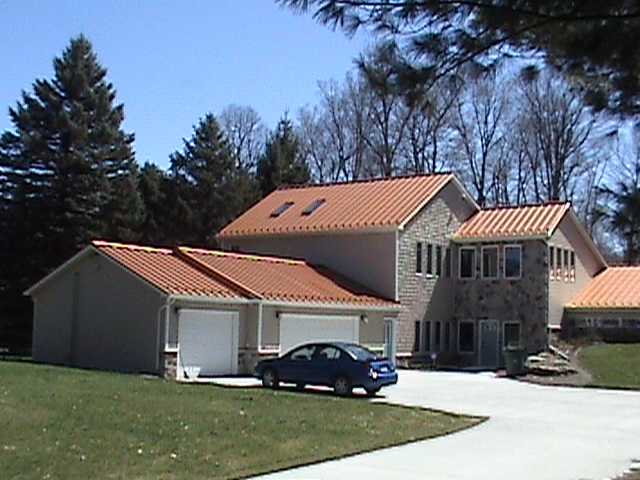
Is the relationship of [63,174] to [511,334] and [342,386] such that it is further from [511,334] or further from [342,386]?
[342,386]

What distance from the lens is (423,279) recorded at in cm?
4362

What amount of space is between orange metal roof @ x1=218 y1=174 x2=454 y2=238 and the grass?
18.6 m

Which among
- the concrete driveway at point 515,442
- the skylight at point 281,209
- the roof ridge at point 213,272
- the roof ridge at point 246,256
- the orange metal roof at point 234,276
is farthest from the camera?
the skylight at point 281,209

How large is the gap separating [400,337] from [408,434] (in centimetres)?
2243

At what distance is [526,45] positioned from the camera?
446 inches

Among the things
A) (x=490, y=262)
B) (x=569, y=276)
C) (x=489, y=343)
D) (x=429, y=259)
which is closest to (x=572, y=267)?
(x=569, y=276)

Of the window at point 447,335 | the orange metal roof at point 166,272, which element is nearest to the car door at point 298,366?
the orange metal roof at point 166,272

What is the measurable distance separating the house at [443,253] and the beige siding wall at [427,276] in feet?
0.14

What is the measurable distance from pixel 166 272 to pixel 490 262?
55.2 ft

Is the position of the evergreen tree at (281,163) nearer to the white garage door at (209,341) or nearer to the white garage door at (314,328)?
the white garage door at (314,328)

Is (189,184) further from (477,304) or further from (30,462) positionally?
(30,462)

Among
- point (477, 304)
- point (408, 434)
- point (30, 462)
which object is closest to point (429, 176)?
point (477, 304)

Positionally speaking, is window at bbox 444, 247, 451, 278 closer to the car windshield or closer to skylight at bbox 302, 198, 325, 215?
skylight at bbox 302, 198, 325, 215

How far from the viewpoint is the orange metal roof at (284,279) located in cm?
3556
